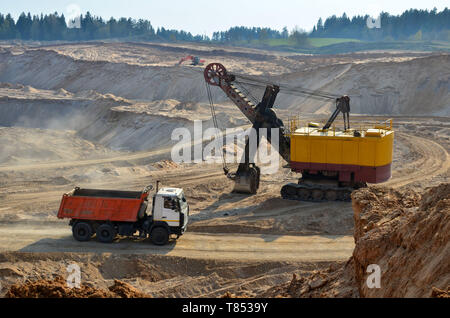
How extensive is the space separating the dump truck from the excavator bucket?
7.01 metres

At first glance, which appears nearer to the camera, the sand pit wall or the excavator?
the excavator

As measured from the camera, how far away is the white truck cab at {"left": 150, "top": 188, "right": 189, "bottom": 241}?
17156mm

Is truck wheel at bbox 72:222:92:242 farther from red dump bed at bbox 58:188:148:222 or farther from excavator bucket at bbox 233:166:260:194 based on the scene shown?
excavator bucket at bbox 233:166:260:194

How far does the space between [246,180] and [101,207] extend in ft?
28.2

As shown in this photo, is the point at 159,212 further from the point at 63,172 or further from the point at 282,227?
the point at 63,172

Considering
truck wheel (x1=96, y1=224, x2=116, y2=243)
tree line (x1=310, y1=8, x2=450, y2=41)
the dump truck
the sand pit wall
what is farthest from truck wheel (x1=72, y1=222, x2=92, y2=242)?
tree line (x1=310, y1=8, x2=450, y2=41)

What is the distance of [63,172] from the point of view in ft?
102

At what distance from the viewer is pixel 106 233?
17.5 m

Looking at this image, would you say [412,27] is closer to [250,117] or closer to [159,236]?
[250,117]

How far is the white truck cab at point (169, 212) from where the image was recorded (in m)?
17.2

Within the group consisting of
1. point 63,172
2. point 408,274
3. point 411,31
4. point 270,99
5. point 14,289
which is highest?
point 411,31

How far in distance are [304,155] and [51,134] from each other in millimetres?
28221

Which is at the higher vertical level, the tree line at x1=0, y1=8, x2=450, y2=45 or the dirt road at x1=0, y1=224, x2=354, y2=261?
the tree line at x1=0, y1=8, x2=450, y2=45
